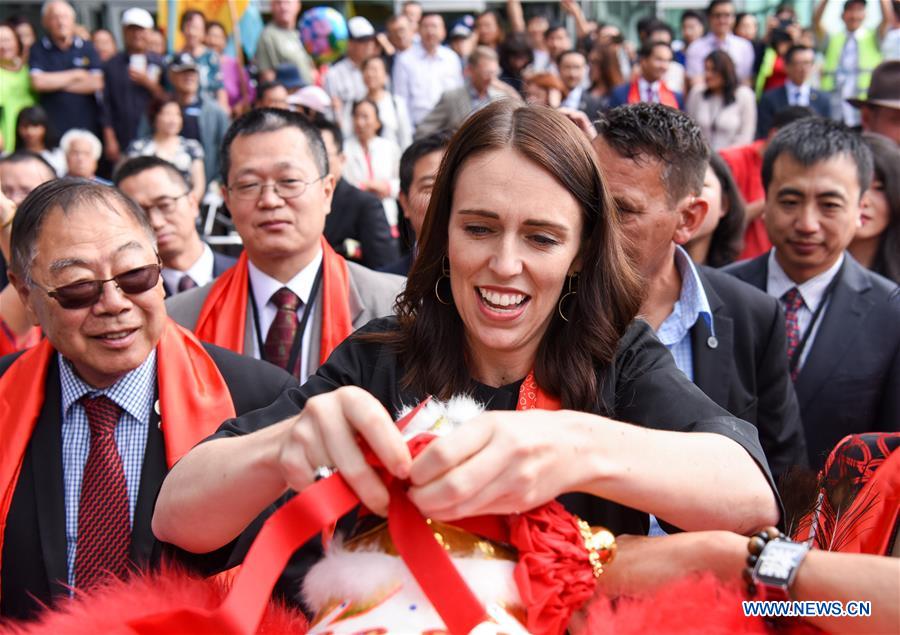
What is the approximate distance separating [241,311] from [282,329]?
16cm

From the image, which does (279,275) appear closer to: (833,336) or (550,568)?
(833,336)

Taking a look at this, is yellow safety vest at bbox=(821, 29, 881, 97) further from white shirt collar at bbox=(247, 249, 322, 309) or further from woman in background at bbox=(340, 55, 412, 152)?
white shirt collar at bbox=(247, 249, 322, 309)

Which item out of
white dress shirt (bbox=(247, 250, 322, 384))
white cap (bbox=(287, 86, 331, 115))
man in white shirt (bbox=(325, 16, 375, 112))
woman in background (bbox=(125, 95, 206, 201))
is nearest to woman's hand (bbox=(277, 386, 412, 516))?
white dress shirt (bbox=(247, 250, 322, 384))

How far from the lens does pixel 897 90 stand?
5215 mm

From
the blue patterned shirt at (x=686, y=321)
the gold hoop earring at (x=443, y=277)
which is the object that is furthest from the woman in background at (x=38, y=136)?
the gold hoop earring at (x=443, y=277)

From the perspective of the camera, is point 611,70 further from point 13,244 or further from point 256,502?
point 256,502

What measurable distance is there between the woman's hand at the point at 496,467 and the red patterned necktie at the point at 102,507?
4.38 feet

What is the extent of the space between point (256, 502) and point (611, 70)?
7888mm

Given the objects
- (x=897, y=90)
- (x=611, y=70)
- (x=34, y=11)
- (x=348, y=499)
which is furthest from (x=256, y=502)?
(x=34, y=11)

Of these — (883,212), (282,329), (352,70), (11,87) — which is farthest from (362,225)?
(11,87)

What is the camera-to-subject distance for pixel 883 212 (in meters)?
4.08

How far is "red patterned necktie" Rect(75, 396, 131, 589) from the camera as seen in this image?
2.30 meters

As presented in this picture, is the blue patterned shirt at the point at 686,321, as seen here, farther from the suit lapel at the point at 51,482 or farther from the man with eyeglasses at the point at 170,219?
the man with eyeglasses at the point at 170,219

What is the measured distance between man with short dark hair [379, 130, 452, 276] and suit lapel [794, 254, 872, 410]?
1.70m
